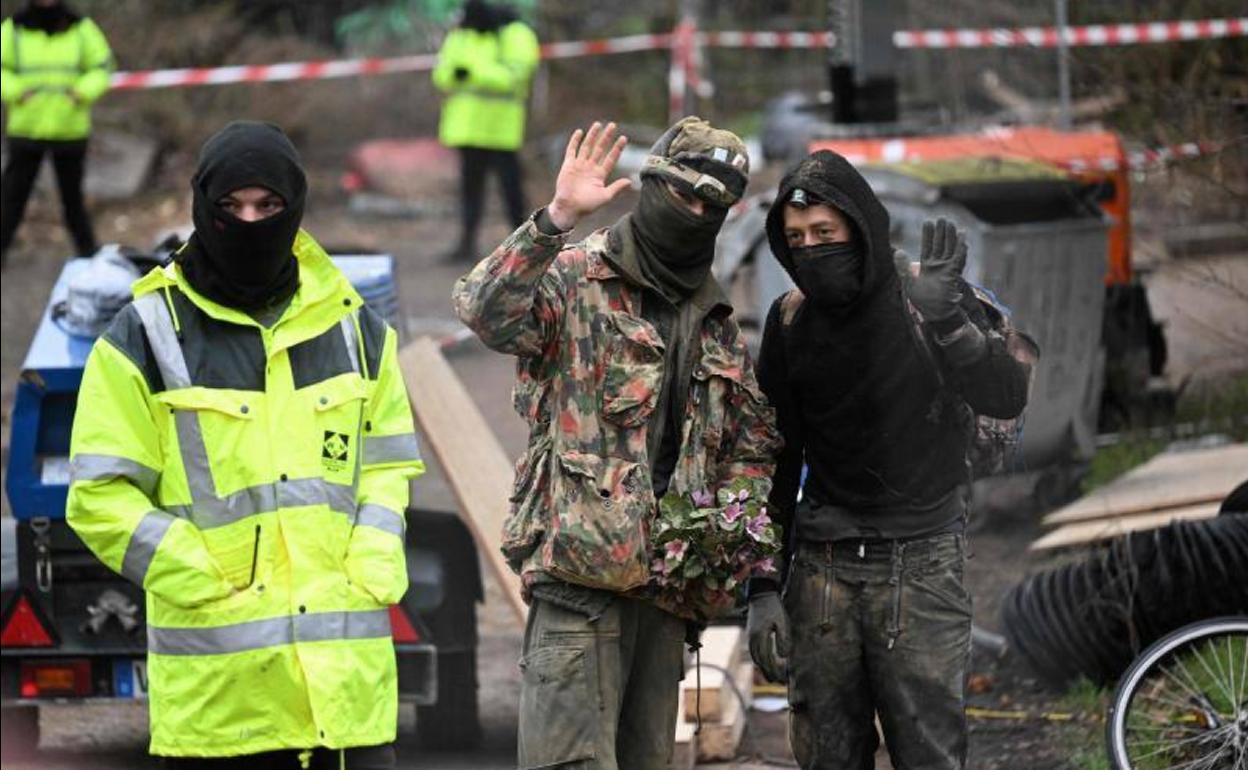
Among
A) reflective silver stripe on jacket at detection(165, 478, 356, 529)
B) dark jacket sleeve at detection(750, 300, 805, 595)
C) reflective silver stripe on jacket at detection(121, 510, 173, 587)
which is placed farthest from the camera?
dark jacket sleeve at detection(750, 300, 805, 595)

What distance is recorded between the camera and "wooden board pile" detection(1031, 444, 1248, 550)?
23.6ft

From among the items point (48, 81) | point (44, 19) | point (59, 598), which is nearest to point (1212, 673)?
point (59, 598)

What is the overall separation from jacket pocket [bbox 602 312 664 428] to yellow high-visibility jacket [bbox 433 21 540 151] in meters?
10.4

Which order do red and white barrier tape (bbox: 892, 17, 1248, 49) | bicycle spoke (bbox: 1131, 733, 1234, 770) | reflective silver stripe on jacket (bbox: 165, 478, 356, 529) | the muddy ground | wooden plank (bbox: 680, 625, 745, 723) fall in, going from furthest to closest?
1. red and white barrier tape (bbox: 892, 17, 1248, 49)
2. the muddy ground
3. wooden plank (bbox: 680, 625, 745, 723)
4. bicycle spoke (bbox: 1131, 733, 1234, 770)
5. reflective silver stripe on jacket (bbox: 165, 478, 356, 529)

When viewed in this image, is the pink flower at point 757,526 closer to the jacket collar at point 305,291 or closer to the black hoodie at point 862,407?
the black hoodie at point 862,407

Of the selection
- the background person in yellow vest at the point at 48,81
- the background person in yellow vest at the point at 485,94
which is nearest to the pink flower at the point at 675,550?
the background person in yellow vest at the point at 48,81

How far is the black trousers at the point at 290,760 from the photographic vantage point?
4.30 meters

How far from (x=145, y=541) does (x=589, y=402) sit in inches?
38.3

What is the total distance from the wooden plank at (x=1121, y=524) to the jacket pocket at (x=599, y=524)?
9.75 ft

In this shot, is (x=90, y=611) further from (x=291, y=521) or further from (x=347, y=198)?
(x=347, y=198)

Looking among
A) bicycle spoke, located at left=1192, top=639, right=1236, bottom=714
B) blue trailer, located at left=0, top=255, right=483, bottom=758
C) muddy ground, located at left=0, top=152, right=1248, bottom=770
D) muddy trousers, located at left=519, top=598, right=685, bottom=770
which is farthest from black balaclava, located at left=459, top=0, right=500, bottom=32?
muddy trousers, located at left=519, top=598, right=685, bottom=770

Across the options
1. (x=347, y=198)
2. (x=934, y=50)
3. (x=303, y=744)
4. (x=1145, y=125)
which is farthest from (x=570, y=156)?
(x=934, y=50)

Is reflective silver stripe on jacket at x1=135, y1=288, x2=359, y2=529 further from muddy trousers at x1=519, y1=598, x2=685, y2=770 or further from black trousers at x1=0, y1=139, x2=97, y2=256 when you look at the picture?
black trousers at x1=0, y1=139, x2=97, y2=256

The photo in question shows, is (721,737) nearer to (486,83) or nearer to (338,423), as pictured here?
(338,423)
